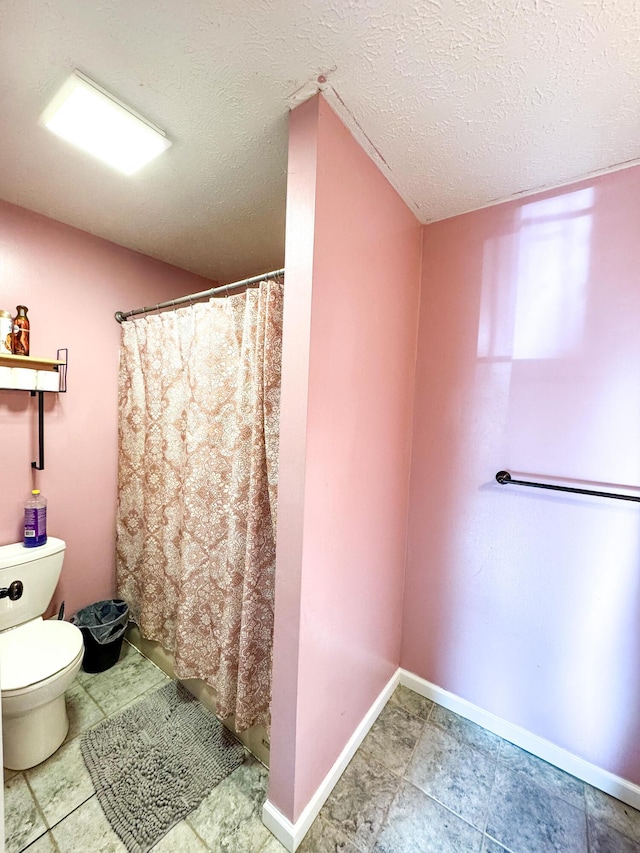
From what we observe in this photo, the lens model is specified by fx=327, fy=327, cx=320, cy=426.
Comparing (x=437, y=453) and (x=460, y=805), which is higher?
(x=437, y=453)

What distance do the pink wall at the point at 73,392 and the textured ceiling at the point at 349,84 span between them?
0.34 m

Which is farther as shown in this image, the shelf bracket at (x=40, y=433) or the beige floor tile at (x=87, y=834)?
the shelf bracket at (x=40, y=433)

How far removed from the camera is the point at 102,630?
5.68 feet

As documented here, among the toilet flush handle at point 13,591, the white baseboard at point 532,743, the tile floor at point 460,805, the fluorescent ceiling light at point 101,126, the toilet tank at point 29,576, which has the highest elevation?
the fluorescent ceiling light at point 101,126

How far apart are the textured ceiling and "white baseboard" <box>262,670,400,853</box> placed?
220cm

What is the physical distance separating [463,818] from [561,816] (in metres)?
0.35

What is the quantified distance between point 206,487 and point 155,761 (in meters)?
1.06

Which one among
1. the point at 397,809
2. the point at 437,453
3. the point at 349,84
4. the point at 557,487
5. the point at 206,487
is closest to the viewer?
the point at 349,84

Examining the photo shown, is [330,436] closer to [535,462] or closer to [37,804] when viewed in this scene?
[535,462]

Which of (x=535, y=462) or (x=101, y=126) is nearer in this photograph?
(x=101, y=126)

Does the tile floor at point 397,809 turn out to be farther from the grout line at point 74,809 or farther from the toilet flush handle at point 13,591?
the toilet flush handle at point 13,591

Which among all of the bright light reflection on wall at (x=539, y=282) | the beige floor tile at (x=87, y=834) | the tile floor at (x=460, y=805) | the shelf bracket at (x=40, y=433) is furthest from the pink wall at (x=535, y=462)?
the shelf bracket at (x=40, y=433)

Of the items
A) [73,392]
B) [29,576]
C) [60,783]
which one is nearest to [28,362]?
[73,392]

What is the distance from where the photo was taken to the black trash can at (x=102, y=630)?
1700 millimetres
